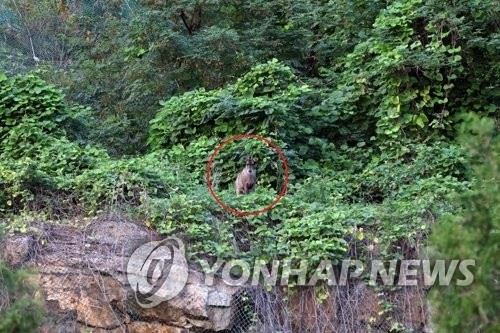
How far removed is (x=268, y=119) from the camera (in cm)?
835

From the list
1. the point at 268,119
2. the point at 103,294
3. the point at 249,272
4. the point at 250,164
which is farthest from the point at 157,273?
the point at 268,119

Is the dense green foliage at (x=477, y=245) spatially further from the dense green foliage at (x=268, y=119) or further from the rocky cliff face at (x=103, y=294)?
the rocky cliff face at (x=103, y=294)

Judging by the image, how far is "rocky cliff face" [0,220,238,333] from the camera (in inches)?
219

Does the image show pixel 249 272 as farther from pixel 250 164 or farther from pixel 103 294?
pixel 250 164

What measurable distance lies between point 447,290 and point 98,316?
3.20 metres

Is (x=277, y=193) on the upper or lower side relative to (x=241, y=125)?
lower

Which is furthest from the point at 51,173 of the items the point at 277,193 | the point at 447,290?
the point at 447,290

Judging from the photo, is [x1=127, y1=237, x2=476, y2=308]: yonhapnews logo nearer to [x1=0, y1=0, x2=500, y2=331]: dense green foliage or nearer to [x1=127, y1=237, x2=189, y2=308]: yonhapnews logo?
[x1=127, y1=237, x2=189, y2=308]: yonhapnews logo

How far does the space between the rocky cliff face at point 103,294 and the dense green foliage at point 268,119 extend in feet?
1.34

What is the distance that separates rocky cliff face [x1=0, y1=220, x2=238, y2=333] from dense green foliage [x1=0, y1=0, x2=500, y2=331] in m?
0.41

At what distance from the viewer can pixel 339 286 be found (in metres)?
5.70

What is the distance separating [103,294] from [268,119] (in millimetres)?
3448

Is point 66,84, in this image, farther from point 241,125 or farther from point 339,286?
point 339,286

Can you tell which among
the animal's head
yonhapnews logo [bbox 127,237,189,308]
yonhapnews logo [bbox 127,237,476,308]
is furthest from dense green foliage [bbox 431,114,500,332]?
the animal's head
